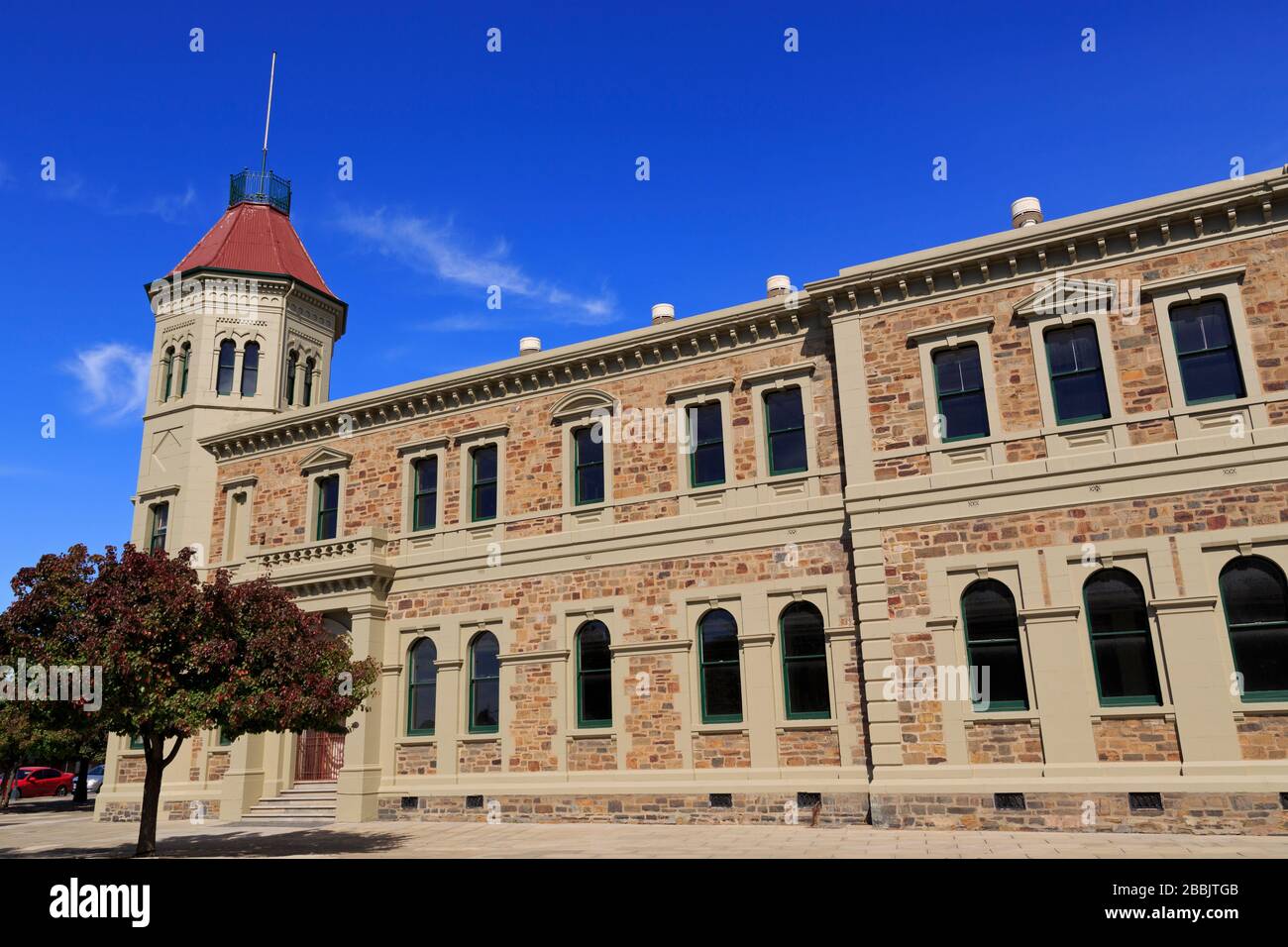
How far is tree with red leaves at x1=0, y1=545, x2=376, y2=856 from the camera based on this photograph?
13.8m

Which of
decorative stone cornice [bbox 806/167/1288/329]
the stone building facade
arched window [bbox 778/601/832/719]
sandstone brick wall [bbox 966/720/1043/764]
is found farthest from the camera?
arched window [bbox 778/601/832/719]

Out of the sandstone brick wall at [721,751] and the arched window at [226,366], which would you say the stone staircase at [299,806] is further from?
the arched window at [226,366]

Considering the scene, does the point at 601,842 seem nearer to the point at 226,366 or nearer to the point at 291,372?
the point at 291,372

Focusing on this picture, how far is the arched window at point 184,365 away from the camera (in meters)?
26.7

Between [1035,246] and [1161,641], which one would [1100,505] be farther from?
[1035,246]

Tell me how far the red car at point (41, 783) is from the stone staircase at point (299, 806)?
67.9 ft

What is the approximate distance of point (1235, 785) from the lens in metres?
13.0

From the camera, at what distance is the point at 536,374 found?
2089cm

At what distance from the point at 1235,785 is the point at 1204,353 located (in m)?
6.73

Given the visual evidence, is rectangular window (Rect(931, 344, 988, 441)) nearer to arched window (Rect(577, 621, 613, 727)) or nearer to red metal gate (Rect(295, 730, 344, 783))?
arched window (Rect(577, 621, 613, 727))

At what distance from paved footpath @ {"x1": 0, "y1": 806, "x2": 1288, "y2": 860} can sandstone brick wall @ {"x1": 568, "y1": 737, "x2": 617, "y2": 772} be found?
118 centimetres

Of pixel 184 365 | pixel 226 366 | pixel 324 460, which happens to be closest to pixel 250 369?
pixel 226 366

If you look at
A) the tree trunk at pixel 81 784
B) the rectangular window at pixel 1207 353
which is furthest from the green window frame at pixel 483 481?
the tree trunk at pixel 81 784

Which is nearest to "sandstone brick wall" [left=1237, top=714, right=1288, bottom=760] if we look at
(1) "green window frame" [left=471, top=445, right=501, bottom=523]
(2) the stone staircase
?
(1) "green window frame" [left=471, top=445, right=501, bottom=523]
